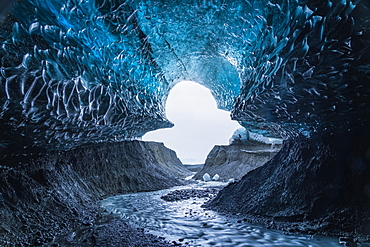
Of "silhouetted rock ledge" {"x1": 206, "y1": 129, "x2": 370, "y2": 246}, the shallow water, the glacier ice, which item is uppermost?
the glacier ice

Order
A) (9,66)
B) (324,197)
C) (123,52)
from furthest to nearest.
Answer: (123,52) < (324,197) < (9,66)

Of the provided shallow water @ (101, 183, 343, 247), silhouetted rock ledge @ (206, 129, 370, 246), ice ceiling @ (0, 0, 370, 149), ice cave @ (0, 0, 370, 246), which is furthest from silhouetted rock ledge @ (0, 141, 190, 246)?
silhouetted rock ledge @ (206, 129, 370, 246)

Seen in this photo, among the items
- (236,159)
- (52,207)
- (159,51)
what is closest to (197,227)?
(52,207)

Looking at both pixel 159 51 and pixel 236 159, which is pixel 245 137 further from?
pixel 159 51

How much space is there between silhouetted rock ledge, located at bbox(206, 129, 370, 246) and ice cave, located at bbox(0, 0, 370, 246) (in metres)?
0.02

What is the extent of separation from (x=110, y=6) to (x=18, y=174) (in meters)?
3.73

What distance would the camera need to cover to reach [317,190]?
4.32 metres

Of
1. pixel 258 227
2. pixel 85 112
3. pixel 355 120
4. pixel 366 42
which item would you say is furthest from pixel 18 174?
pixel 355 120

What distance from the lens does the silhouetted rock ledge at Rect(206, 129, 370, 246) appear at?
3666mm

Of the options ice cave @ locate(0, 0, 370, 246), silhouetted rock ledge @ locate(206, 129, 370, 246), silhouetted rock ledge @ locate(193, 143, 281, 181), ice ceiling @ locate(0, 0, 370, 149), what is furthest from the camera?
→ silhouetted rock ledge @ locate(193, 143, 281, 181)

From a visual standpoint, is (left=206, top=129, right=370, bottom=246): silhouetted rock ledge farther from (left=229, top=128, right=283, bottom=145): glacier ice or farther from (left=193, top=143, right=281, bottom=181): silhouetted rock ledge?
(left=229, top=128, right=283, bottom=145): glacier ice

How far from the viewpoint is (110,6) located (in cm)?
395

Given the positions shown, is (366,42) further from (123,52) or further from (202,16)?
(123,52)

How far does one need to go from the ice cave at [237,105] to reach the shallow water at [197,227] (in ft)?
1.08
